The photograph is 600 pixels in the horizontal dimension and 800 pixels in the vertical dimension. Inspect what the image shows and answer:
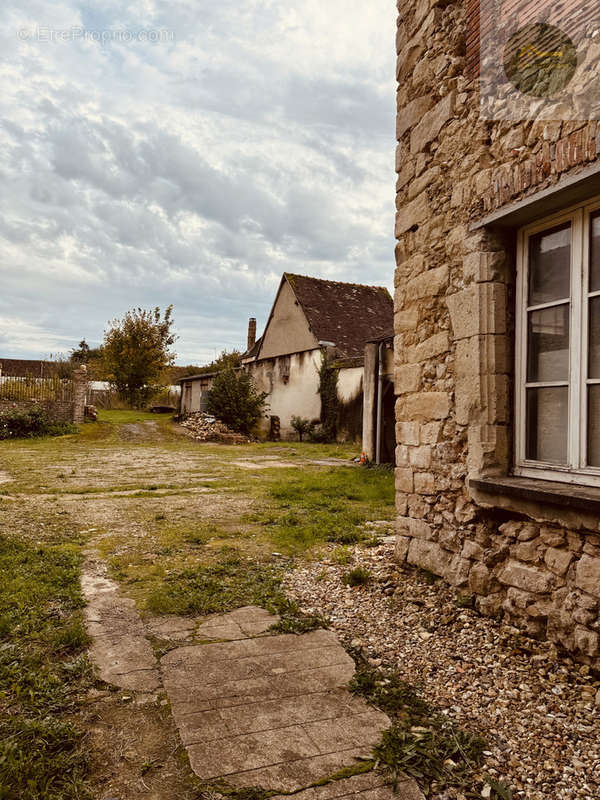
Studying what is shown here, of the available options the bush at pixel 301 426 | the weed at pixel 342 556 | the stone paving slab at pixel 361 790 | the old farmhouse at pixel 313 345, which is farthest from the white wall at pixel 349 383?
the stone paving slab at pixel 361 790

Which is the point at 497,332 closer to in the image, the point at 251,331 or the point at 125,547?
the point at 125,547

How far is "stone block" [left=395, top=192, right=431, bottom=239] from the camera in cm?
408

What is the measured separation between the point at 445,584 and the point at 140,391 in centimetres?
2843

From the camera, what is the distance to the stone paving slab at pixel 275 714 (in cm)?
194

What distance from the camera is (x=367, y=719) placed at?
232 cm

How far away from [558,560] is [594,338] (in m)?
1.21

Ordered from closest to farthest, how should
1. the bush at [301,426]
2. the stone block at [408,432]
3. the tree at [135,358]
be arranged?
the stone block at [408,432], the bush at [301,426], the tree at [135,358]

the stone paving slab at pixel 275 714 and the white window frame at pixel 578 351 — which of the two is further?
the white window frame at pixel 578 351

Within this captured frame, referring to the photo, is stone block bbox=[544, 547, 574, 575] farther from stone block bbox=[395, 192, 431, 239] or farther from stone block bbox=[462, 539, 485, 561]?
stone block bbox=[395, 192, 431, 239]

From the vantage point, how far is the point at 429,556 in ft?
13.0

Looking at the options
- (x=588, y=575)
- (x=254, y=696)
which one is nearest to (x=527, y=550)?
(x=588, y=575)

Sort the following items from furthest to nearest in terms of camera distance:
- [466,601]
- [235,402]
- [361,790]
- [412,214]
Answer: [235,402], [412,214], [466,601], [361,790]

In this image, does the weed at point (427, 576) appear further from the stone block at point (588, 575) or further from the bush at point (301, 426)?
the bush at point (301, 426)

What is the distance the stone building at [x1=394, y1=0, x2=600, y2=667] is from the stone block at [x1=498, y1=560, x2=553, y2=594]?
Answer: 0.01 meters
